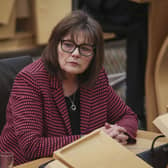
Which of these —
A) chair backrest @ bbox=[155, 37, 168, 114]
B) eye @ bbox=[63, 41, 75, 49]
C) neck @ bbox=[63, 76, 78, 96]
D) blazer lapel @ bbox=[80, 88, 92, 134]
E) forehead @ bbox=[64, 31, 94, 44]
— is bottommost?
chair backrest @ bbox=[155, 37, 168, 114]

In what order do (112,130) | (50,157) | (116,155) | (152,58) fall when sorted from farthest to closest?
1. (152,58)
2. (112,130)
3. (50,157)
4. (116,155)

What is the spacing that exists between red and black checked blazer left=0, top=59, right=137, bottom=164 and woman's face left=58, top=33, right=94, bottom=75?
0.09m

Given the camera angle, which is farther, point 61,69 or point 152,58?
point 152,58

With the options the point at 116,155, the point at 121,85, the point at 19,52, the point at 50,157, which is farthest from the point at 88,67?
the point at 19,52

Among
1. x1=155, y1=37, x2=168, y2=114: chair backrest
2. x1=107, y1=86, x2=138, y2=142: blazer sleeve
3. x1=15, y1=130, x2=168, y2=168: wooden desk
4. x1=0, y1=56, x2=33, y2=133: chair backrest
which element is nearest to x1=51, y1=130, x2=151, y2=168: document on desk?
x1=15, y1=130, x2=168, y2=168: wooden desk

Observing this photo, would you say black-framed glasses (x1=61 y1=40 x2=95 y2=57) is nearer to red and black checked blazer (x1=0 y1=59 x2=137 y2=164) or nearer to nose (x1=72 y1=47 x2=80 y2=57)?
nose (x1=72 y1=47 x2=80 y2=57)

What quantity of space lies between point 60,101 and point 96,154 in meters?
0.62

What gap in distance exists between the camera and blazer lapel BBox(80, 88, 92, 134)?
5.96 ft

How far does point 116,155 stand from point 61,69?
2.19 feet

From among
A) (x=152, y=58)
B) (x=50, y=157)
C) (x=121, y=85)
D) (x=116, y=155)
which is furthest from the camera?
(x=121, y=85)

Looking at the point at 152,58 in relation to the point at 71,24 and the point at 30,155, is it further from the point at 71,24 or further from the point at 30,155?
the point at 30,155

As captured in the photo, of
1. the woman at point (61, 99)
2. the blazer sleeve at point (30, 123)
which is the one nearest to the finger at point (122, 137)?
the woman at point (61, 99)

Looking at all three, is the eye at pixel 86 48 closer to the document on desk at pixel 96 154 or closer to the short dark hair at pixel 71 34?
the short dark hair at pixel 71 34

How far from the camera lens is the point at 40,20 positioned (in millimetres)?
4410
